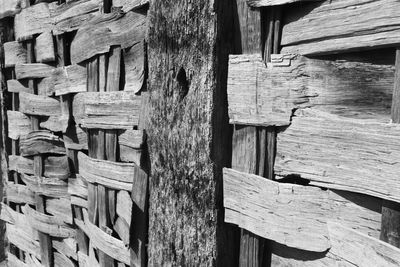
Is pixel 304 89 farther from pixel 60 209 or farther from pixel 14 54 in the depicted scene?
pixel 14 54

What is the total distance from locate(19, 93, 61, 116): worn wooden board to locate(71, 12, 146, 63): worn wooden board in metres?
0.45

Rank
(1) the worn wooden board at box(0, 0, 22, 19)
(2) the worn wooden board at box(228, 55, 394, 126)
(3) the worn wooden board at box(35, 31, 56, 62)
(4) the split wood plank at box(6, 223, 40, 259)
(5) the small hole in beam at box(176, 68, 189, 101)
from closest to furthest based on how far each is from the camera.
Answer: (2) the worn wooden board at box(228, 55, 394, 126) → (5) the small hole in beam at box(176, 68, 189, 101) → (3) the worn wooden board at box(35, 31, 56, 62) → (1) the worn wooden board at box(0, 0, 22, 19) → (4) the split wood plank at box(6, 223, 40, 259)

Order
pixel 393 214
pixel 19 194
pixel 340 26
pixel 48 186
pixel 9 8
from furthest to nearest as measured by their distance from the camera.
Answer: pixel 19 194
pixel 9 8
pixel 48 186
pixel 340 26
pixel 393 214

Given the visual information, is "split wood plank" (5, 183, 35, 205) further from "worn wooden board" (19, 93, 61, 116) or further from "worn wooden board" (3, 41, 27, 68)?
"worn wooden board" (3, 41, 27, 68)

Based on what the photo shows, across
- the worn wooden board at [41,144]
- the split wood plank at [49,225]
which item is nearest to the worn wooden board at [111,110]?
the worn wooden board at [41,144]

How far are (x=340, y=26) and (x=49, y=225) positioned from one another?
9.02 ft

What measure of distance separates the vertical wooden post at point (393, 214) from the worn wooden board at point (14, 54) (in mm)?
3078

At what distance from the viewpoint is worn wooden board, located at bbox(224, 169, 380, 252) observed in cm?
156

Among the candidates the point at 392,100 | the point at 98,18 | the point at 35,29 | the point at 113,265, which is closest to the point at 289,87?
the point at 392,100

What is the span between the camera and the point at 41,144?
3605 millimetres

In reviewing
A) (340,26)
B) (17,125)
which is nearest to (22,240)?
(17,125)

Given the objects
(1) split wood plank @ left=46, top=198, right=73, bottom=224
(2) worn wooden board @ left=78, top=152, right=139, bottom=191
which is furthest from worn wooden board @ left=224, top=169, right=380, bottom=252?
(1) split wood plank @ left=46, top=198, right=73, bottom=224

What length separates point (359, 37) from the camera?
58.3 inches

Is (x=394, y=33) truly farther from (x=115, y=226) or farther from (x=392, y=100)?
(x=115, y=226)
